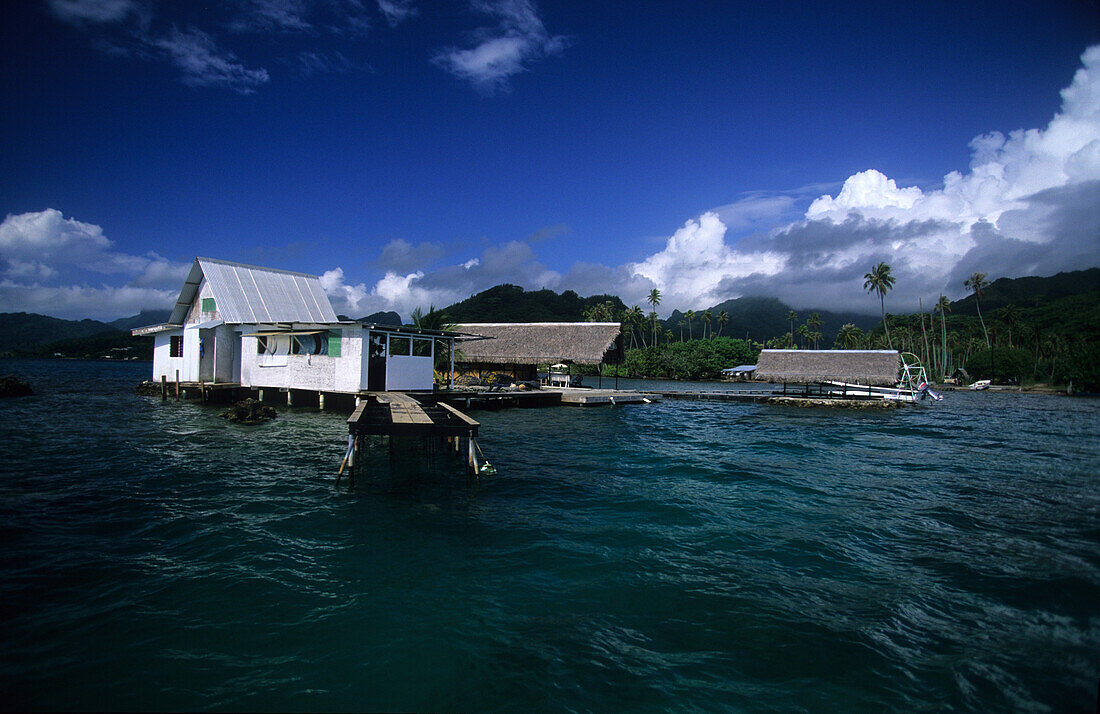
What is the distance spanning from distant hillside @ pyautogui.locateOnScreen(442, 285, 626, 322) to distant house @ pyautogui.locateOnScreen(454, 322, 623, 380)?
5204cm

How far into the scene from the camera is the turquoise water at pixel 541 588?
13.4 ft

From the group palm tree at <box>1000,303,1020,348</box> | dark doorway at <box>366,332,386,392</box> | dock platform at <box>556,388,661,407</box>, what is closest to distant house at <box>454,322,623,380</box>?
dock platform at <box>556,388,661,407</box>

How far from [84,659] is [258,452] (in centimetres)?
932

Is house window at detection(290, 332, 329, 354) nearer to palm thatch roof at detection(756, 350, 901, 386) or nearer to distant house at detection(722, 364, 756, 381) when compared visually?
palm thatch roof at detection(756, 350, 901, 386)

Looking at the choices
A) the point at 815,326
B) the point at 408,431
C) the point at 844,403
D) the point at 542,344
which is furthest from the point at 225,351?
the point at 815,326

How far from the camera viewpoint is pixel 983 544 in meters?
7.93

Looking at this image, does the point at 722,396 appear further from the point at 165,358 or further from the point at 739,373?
the point at 165,358

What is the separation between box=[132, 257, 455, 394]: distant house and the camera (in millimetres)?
20578

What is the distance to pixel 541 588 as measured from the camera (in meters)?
5.98

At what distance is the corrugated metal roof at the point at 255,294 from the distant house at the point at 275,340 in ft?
0.14

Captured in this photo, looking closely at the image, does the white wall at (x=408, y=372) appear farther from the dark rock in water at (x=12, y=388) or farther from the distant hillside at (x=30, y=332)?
the distant hillside at (x=30, y=332)

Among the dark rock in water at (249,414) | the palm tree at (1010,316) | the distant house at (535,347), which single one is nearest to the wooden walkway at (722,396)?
the distant house at (535,347)

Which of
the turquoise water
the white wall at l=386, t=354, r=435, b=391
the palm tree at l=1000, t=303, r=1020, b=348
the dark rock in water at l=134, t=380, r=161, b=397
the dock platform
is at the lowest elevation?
the turquoise water

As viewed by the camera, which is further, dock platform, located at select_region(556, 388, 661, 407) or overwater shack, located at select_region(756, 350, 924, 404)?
overwater shack, located at select_region(756, 350, 924, 404)
